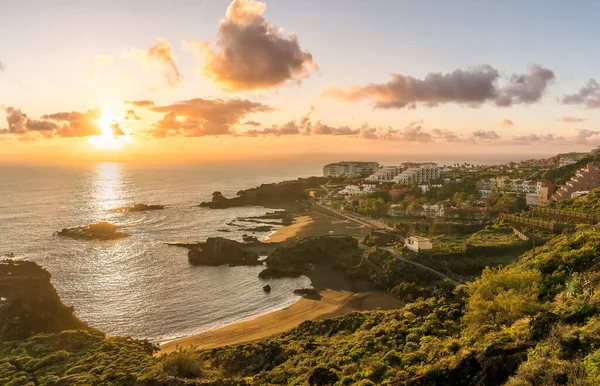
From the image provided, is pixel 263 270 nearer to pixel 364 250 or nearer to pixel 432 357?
pixel 364 250

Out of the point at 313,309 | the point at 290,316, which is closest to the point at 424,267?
the point at 313,309

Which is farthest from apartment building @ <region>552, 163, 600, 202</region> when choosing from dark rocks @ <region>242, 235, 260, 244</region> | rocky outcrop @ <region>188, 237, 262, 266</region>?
rocky outcrop @ <region>188, 237, 262, 266</region>

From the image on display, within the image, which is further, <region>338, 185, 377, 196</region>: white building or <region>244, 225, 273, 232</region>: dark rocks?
<region>338, 185, 377, 196</region>: white building

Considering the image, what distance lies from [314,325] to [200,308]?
13.1m

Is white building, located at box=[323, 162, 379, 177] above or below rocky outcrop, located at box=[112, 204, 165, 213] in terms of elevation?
above

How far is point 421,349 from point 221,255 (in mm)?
37787

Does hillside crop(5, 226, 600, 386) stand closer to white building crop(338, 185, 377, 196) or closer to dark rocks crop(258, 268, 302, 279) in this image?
dark rocks crop(258, 268, 302, 279)

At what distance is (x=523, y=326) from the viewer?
48.6 ft

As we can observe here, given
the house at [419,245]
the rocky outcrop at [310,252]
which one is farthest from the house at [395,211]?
the house at [419,245]

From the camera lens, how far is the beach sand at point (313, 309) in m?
29.8

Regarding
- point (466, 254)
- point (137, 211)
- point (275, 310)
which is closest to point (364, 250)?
point (466, 254)

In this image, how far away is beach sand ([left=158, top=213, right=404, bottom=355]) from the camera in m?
29.8

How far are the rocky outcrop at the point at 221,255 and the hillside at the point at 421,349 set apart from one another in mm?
23627

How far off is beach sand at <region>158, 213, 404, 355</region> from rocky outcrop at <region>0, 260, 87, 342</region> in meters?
8.79
